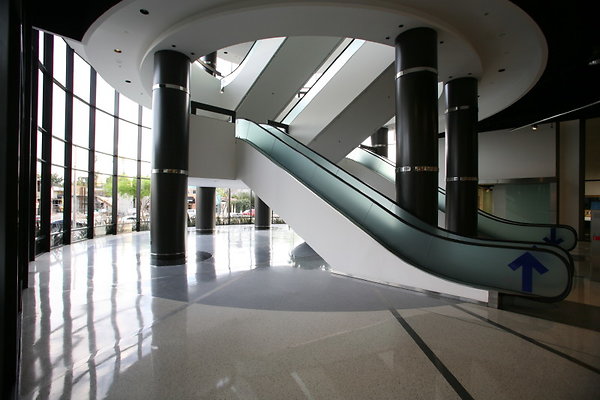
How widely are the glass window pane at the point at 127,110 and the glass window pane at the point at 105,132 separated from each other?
33.7 inches

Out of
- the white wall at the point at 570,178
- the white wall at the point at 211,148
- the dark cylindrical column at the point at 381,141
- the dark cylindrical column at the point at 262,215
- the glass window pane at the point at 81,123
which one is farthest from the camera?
the dark cylindrical column at the point at 381,141

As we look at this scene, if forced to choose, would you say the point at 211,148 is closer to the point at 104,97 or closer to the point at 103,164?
the point at 103,164

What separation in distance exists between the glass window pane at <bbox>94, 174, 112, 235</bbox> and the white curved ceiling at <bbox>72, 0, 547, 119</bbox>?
665 cm

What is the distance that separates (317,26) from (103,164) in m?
12.1

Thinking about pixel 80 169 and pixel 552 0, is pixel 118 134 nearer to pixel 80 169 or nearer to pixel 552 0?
pixel 80 169

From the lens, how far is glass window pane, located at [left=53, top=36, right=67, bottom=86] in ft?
36.4

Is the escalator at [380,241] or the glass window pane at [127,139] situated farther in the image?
the glass window pane at [127,139]

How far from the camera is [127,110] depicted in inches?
664

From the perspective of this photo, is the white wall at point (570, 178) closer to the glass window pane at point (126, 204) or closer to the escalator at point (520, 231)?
the escalator at point (520, 231)

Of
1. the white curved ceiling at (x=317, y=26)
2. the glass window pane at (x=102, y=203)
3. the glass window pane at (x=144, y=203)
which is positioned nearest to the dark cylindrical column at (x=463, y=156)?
the white curved ceiling at (x=317, y=26)

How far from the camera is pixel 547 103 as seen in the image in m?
13.3

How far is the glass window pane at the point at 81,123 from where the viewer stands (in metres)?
12.8

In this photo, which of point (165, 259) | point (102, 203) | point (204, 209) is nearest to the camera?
point (165, 259)

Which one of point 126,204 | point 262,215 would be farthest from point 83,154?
point 262,215
